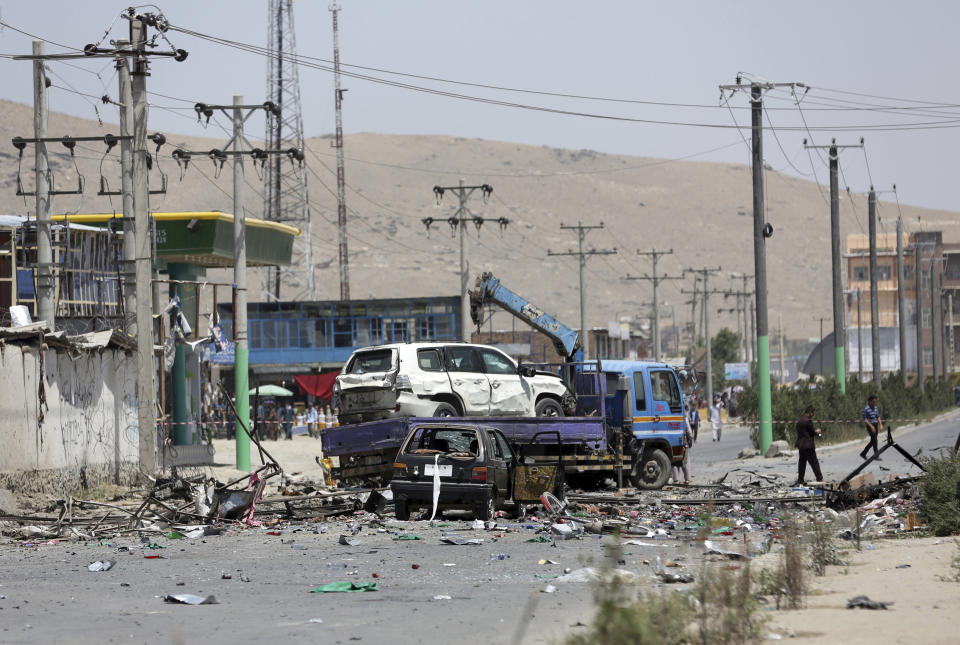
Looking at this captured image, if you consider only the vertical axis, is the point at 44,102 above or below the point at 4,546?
above

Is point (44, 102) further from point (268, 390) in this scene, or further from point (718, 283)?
point (718, 283)

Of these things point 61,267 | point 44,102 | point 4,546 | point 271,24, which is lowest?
point 4,546

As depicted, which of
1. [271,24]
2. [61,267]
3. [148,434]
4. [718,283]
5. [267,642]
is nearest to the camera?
[267,642]

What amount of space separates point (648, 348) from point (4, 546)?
11071 centimetres

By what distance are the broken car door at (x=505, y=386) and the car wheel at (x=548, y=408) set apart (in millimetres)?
329

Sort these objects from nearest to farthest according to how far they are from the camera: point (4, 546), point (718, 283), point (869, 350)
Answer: point (4, 546) → point (869, 350) → point (718, 283)

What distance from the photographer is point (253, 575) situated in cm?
1429

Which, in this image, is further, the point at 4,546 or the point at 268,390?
the point at 268,390

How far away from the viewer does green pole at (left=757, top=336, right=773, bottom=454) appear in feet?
120

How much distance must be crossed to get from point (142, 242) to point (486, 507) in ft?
33.5

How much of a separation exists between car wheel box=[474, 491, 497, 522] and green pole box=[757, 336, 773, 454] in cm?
1721

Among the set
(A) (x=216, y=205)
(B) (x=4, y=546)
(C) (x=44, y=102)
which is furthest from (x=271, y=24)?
(A) (x=216, y=205)

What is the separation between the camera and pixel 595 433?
24.9 meters

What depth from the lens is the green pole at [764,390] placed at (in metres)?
36.6
